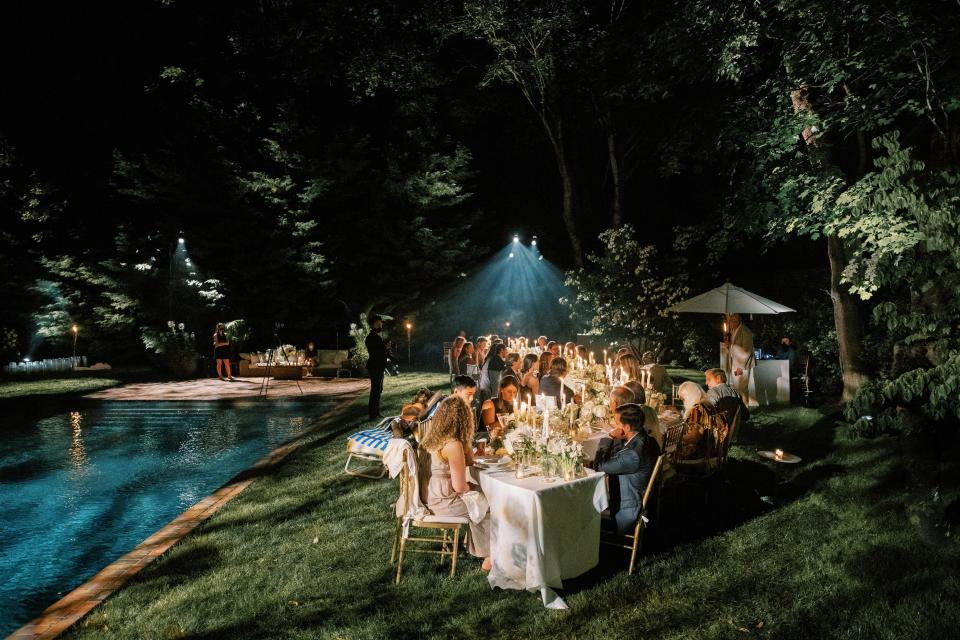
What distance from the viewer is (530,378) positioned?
8.82 m

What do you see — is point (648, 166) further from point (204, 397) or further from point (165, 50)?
point (165, 50)

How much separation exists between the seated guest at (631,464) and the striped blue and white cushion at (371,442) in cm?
321

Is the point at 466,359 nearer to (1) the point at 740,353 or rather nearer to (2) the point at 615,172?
(1) the point at 740,353

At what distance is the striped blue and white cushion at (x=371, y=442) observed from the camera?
24.4 ft

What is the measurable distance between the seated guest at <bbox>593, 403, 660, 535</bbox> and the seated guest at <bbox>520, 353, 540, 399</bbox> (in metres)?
3.25

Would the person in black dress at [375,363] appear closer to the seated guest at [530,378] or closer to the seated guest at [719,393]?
the seated guest at [530,378]

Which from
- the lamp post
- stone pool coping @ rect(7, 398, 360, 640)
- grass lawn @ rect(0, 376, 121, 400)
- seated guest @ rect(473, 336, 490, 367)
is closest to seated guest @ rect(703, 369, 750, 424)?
seated guest @ rect(473, 336, 490, 367)

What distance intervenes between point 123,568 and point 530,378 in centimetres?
538

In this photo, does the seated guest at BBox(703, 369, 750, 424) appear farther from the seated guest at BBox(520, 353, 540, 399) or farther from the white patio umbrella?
the white patio umbrella

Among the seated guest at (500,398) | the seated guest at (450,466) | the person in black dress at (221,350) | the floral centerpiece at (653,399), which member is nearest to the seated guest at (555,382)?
the floral centerpiece at (653,399)

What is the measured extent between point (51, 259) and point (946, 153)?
31.2 metres

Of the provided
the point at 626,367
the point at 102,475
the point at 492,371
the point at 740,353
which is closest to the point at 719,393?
the point at 626,367

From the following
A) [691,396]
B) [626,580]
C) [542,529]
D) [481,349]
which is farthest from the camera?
[481,349]

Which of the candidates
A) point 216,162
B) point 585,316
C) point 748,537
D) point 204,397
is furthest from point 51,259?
point 748,537
